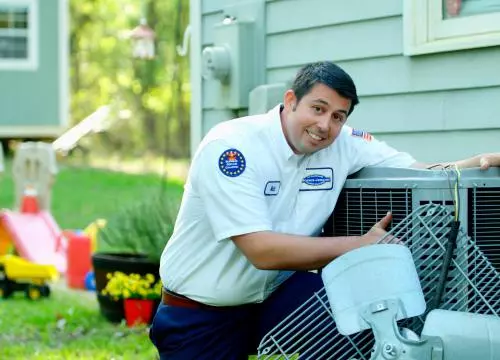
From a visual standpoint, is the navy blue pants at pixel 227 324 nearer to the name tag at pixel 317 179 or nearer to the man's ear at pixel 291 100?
the name tag at pixel 317 179

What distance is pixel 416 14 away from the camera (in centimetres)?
455

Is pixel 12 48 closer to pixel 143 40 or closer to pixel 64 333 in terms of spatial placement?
pixel 143 40

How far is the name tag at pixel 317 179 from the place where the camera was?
10.7 ft

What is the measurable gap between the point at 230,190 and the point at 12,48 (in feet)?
55.4

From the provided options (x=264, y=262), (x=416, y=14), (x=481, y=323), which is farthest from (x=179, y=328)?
(x=416, y=14)

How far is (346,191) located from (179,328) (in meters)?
0.69

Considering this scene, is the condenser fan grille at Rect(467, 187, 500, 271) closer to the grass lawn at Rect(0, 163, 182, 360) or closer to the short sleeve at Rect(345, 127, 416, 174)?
the short sleeve at Rect(345, 127, 416, 174)

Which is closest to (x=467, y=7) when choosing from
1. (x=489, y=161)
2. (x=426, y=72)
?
(x=426, y=72)

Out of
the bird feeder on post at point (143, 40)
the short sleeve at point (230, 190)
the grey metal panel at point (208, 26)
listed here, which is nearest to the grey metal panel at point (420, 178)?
the short sleeve at point (230, 190)

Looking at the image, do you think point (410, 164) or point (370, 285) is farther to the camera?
point (410, 164)

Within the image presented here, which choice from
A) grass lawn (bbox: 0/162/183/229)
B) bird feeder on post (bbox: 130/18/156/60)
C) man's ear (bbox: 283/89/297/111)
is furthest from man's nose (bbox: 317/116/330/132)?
grass lawn (bbox: 0/162/183/229)

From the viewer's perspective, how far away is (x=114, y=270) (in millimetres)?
6352

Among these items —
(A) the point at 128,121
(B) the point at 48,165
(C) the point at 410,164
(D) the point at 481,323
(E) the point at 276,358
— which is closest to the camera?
(D) the point at 481,323

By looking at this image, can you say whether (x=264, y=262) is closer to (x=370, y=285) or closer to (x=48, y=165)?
(x=370, y=285)
